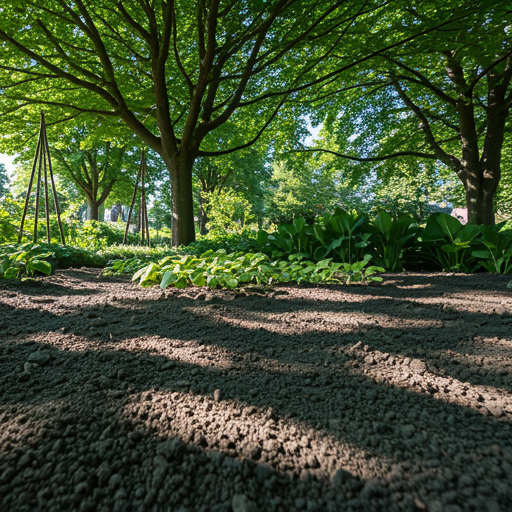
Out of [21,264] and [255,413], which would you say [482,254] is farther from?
[21,264]

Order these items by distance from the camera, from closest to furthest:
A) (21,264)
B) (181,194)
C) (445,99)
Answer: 1. (21,264)
2. (181,194)
3. (445,99)

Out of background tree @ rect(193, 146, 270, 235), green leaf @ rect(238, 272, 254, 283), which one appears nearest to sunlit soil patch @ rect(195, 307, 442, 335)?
green leaf @ rect(238, 272, 254, 283)

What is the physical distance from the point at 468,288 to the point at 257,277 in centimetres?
205

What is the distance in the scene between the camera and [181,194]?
6754 mm

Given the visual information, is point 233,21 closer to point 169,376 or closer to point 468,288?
point 468,288

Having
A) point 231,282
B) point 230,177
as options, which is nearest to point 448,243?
point 231,282

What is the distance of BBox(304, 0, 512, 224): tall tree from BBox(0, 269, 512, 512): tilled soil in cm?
541

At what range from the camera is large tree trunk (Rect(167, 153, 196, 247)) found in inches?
267

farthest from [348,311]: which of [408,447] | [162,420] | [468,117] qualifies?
[468,117]

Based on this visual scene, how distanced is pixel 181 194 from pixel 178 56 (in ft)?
10.8

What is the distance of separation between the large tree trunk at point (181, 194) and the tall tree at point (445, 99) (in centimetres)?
455

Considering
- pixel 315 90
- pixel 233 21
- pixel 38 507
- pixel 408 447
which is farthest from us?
pixel 315 90

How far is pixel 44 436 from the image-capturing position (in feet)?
2.73

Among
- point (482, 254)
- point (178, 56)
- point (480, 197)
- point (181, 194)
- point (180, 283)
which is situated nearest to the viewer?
point (180, 283)
